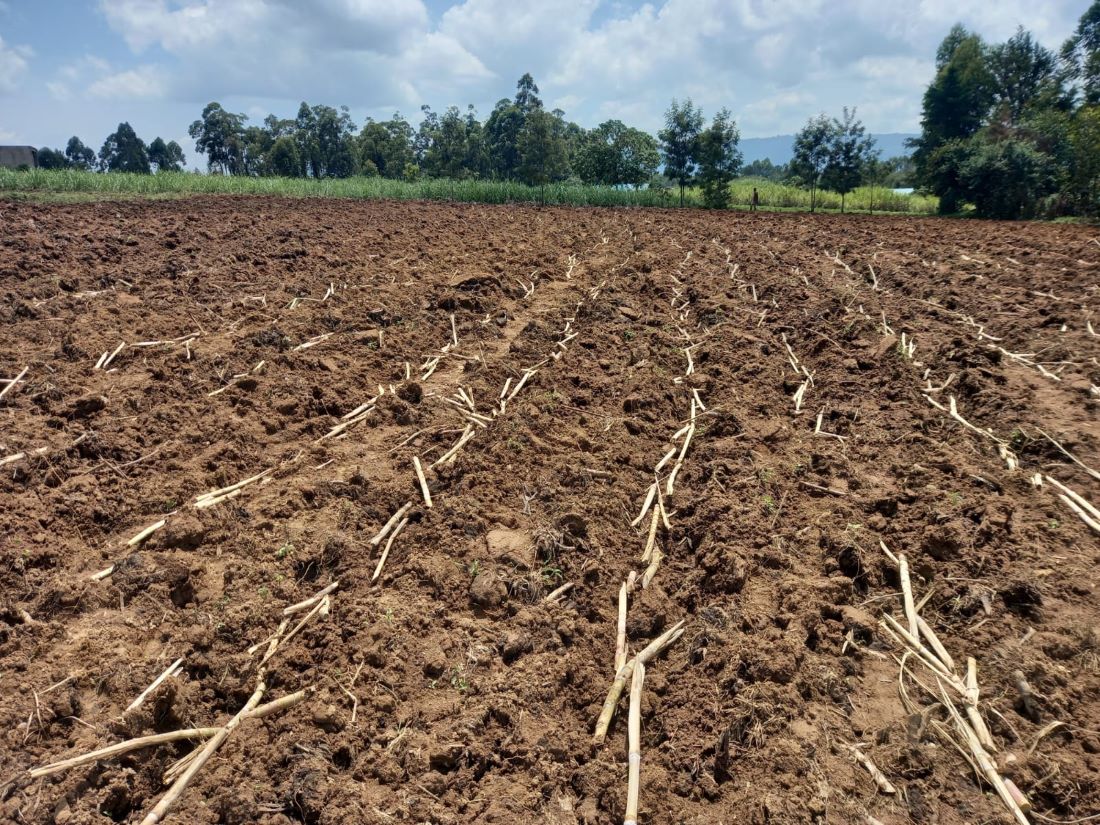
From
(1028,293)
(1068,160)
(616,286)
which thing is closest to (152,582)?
(616,286)

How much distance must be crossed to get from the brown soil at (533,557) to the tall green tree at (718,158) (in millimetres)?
26208

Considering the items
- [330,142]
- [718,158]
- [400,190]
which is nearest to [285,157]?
[330,142]

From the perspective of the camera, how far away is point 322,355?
7.09 metres

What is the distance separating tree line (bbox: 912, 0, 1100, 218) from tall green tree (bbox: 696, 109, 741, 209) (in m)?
9.14

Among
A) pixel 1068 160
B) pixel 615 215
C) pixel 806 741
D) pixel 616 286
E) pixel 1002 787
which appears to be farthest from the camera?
pixel 1068 160

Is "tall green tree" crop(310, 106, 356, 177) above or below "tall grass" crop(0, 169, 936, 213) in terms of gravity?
above

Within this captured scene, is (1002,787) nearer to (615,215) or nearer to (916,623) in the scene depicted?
(916,623)

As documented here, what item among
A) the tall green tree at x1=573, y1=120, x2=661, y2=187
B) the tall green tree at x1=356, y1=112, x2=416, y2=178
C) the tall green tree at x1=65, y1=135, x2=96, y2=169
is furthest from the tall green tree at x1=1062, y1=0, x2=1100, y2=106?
the tall green tree at x1=65, y1=135, x2=96, y2=169

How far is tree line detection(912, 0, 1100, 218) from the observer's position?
25.2 m

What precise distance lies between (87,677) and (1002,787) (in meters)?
4.20

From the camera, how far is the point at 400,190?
32.4 meters

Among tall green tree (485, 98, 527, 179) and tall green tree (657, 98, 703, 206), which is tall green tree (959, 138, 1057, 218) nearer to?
tall green tree (657, 98, 703, 206)

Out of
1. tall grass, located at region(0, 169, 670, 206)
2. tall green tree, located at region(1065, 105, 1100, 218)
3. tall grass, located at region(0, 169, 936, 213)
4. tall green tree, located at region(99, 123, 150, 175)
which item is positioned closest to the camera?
tall green tree, located at region(1065, 105, 1100, 218)

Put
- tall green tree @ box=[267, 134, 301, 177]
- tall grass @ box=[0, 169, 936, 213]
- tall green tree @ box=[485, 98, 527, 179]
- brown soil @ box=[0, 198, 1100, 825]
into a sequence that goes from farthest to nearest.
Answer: tall green tree @ box=[267, 134, 301, 177] < tall green tree @ box=[485, 98, 527, 179] < tall grass @ box=[0, 169, 936, 213] < brown soil @ box=[0, 198, 1100, 825]
